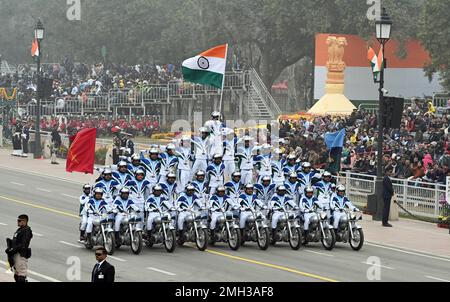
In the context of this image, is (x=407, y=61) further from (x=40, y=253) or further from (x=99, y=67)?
(x=40, y=253)

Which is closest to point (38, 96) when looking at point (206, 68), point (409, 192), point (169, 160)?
point (206, 68)

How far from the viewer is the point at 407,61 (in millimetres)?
69688

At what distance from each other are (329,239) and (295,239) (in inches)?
30.6

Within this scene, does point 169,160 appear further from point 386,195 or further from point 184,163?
point 386,195

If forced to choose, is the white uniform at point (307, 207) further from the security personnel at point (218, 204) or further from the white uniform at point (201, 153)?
the white uniform at point (201, 153)

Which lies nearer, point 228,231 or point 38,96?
point 228,231

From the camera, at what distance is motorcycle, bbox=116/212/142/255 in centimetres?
2783

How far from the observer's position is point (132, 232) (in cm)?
2794

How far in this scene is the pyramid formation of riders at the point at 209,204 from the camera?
28.2 m

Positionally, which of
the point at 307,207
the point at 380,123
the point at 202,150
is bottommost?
the point at 307,207

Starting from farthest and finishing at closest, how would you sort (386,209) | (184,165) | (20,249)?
(386,209), (184,165), (20,249)

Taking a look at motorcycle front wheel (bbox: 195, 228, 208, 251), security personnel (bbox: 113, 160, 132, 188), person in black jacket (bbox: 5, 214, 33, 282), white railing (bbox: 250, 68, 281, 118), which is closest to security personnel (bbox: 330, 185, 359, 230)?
motorcycle front wheel (bbox: 195, 228, 208, 251)

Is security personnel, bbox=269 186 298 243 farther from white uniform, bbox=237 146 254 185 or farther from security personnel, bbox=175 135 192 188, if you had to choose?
security personnel, bbox=175 135 192 188

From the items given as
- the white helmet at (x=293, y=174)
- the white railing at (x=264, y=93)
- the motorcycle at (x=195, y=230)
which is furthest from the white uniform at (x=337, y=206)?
the white railing at (x=264, y=93)
